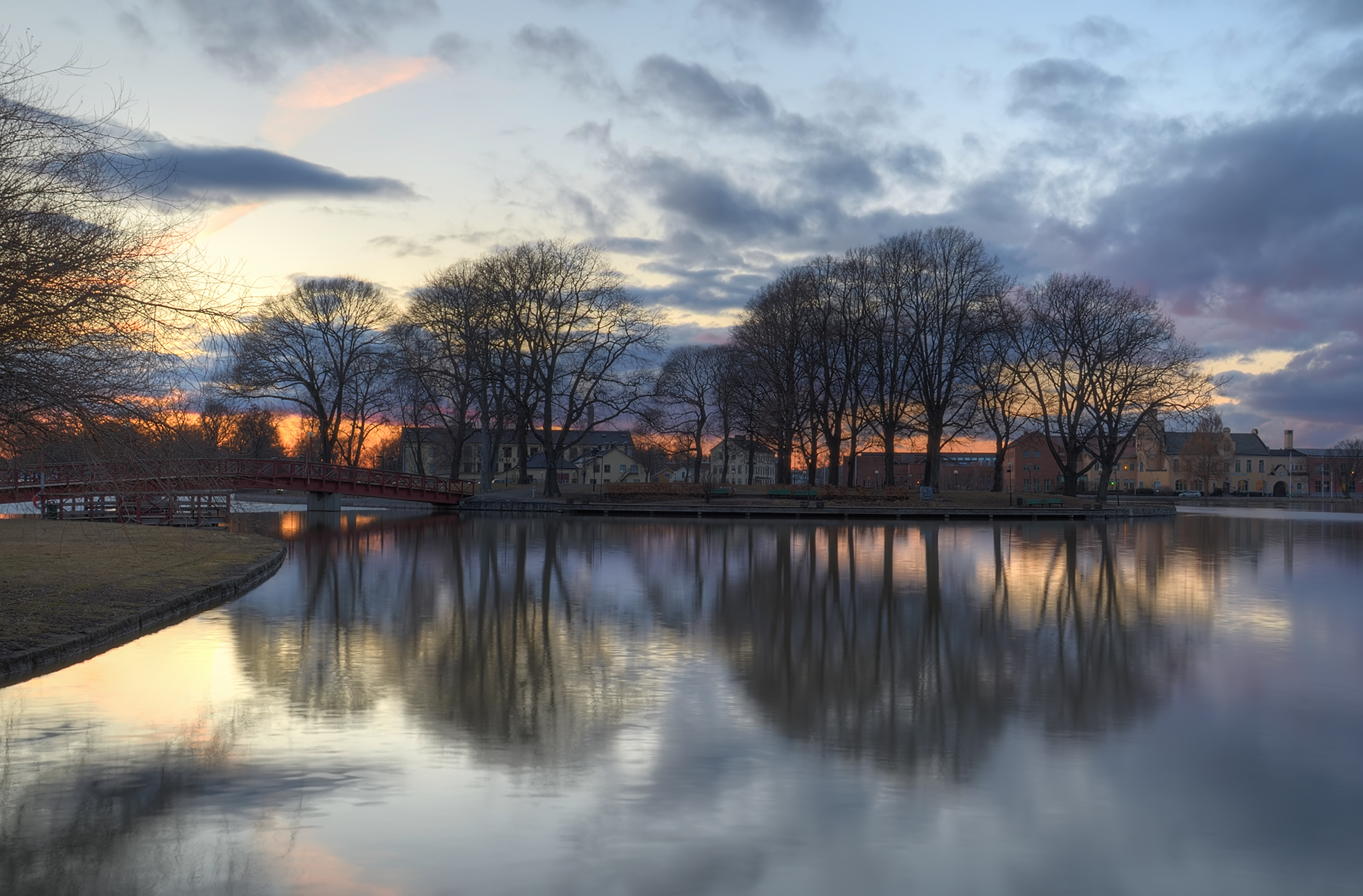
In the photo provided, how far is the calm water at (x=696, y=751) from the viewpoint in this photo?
19.8 feet

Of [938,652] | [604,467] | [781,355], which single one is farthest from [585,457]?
[938,652]

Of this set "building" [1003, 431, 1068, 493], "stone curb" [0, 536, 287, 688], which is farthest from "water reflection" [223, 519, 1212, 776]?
"building" [1003, 431, 1068, 493]

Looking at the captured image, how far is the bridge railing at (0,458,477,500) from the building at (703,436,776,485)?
2593 cm

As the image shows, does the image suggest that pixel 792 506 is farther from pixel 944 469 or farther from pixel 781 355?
pixel 944 469

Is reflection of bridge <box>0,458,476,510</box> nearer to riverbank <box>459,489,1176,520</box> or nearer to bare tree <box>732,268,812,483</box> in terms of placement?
riverbank <box>459,489,1176,520</box>

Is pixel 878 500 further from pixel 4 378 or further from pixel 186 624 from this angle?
pixel 4 378

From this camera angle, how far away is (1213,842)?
21.6 ft

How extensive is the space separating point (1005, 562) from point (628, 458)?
106 m

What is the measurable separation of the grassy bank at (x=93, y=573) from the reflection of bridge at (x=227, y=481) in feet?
3.81

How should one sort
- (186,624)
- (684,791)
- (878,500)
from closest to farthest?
(684,791), (186,624), (878,500)

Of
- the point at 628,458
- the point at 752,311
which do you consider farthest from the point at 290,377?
the point at 628,458

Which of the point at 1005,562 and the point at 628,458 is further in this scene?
the point at 628,458

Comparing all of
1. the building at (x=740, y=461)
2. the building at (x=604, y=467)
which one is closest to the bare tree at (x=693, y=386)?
the building at (x=740, y=461)

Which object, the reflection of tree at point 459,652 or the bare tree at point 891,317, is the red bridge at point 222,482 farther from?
the bare tree at point 891,317
